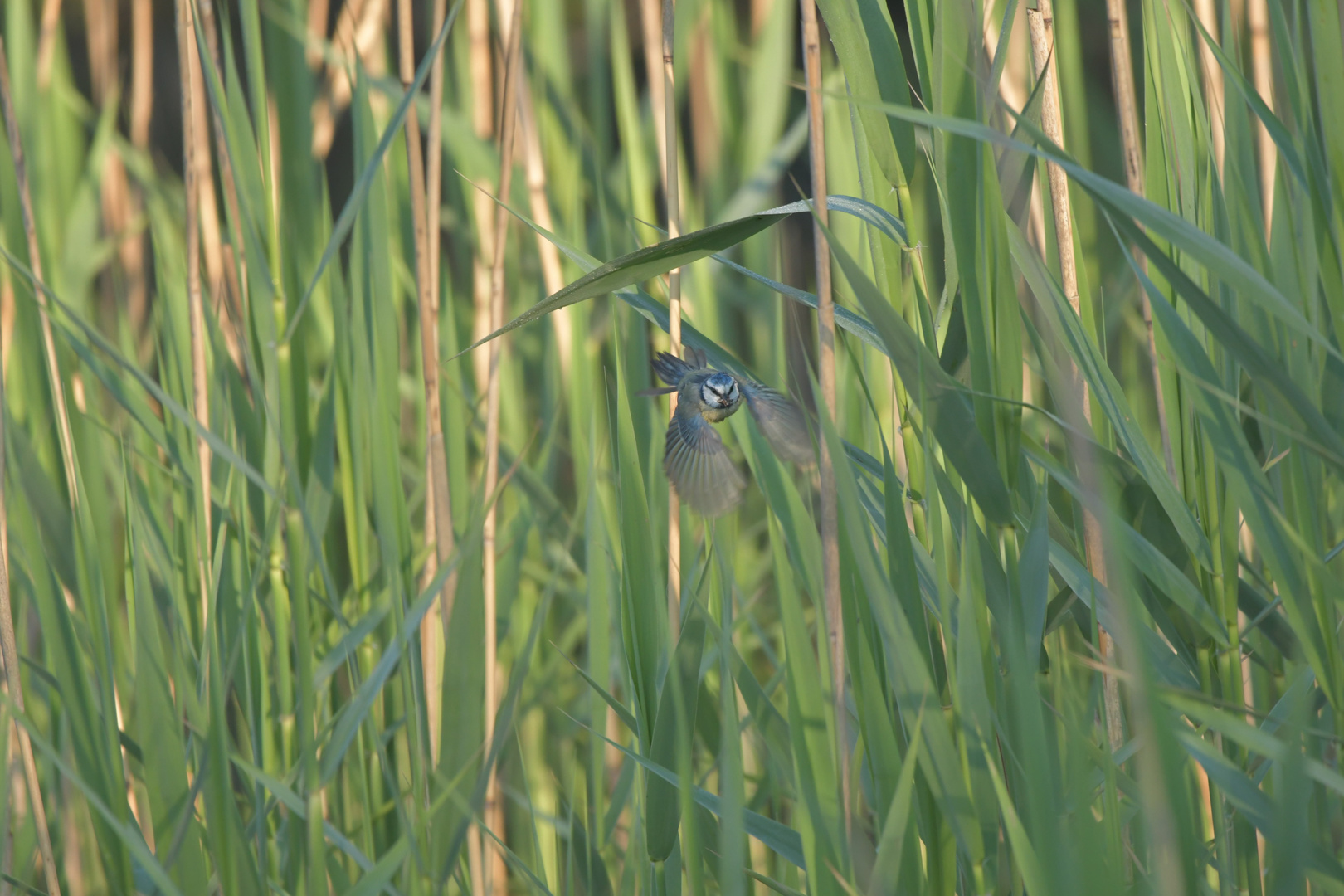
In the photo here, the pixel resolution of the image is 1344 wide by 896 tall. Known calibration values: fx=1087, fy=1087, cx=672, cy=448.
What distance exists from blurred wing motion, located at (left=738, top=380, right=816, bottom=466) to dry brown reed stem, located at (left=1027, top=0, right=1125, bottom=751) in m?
0.15

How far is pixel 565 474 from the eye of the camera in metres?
1.89

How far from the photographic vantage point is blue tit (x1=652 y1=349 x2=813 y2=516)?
590 millimetres

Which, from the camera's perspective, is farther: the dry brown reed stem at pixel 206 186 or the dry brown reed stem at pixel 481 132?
the dry brown reed stem at pixel 481 132

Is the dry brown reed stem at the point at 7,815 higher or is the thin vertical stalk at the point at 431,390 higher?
the thin vertical stalk at the point at 431,390

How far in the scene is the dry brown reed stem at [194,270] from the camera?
0.75m

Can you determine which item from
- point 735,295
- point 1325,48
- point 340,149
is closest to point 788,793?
point 1325,48

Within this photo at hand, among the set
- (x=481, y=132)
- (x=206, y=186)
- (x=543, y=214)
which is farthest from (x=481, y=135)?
(x=206, y=186)

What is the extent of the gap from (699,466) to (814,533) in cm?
8

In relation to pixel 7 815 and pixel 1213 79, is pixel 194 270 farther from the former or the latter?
pixel 1213 79

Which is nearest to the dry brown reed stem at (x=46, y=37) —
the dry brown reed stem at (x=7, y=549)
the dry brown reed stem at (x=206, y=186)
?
the dry brown reed stem at (x=206, y=186)

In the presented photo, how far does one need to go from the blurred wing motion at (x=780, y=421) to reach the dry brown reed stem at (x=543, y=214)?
0.36 metres

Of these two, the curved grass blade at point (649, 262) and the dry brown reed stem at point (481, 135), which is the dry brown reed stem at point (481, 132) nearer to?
the dry brown reed stem at point (481, 135)

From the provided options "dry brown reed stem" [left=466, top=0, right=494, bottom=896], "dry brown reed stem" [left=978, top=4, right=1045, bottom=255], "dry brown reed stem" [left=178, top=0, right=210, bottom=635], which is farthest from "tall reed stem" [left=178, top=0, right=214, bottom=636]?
"dry brown reed stem" [left=978, top=4, right=1045, bottom=255]

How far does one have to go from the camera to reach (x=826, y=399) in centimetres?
50
